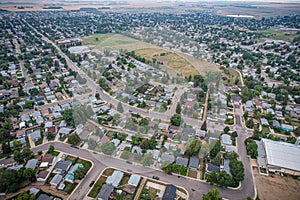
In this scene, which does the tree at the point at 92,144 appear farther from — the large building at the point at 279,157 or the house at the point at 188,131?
the large building at the point at 279,157

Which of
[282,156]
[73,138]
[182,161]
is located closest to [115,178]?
[182,161]

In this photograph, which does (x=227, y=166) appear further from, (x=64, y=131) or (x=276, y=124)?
(x=64, y=131)

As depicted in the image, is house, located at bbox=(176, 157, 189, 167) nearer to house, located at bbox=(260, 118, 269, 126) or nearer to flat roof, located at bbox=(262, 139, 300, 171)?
flat roof, located at bbox=(262, 139, 300, 171)

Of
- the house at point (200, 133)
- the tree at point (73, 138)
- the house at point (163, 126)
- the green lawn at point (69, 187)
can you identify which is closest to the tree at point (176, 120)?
the house at point (163, 126)

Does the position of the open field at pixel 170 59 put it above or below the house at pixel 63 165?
above

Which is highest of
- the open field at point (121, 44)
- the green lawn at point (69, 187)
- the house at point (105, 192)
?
the open field at point (121, 44)

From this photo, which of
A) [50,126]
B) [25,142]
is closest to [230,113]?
[50,126]
